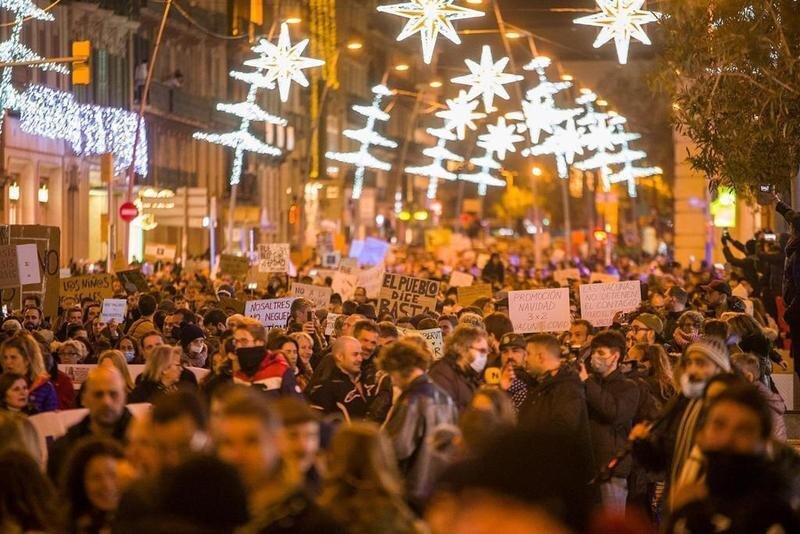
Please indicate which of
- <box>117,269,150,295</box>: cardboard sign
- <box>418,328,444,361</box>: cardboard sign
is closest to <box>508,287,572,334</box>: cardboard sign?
<box>418,328,444,361</box>: cardboard sign

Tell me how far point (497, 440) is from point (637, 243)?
75872mm

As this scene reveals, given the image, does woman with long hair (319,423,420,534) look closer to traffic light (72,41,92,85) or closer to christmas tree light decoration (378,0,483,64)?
christmas tree light decoration (378,0,483,64)

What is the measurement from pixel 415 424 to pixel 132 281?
17.7 meters

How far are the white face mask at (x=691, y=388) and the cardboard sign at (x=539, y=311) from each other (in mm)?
9448

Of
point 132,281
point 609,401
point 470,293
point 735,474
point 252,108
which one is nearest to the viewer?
point 735,474

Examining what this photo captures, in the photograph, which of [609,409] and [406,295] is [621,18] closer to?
[406,295]

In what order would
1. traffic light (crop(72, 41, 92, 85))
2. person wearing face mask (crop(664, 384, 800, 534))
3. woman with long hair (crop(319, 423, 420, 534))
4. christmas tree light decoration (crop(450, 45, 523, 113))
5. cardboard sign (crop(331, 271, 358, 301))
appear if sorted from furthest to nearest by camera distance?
cardboard sign (crop(331, 271, 358, 301)) → christmas tree light decoration (crop(450, 45, 523, 113)) → traffic light (crop(72, 41, 92, 85)) → person wearing face mask (crop(664, 384, 800, 534)) → woman with long hair (crop(319, 423, 420, 534))

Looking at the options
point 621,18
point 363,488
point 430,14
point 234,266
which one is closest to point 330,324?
point 430,14

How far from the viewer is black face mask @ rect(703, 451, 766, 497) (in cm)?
707

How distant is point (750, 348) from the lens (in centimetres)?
1309

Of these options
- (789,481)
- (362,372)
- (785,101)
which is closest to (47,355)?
(362,372)

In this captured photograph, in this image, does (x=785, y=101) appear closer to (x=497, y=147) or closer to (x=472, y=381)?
(x=472, y=381)

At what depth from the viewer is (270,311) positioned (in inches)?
789

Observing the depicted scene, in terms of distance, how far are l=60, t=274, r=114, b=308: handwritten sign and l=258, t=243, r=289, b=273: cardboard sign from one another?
4.86 meters
